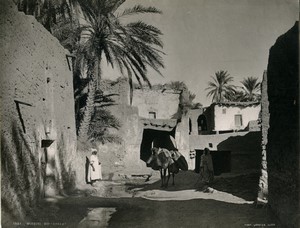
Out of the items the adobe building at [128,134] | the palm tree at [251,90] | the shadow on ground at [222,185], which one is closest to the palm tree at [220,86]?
the palm tree at [251,90]

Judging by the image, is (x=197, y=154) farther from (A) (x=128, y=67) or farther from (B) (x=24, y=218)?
(B) (x=24, y=218)

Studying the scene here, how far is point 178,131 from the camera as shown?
54.7 ft

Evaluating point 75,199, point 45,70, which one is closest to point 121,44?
point 45,70

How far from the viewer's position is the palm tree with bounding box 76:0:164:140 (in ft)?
32.6

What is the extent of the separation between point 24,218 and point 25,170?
0.88 meters

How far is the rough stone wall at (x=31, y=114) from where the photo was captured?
5500 mm

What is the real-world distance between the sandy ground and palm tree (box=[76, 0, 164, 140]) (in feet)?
11.5

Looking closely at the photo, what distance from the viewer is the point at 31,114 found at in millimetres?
6898

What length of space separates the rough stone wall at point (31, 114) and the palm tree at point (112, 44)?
4.52 feet

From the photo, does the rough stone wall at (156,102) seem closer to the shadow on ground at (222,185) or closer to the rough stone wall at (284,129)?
the shadow on ground at (222,185)

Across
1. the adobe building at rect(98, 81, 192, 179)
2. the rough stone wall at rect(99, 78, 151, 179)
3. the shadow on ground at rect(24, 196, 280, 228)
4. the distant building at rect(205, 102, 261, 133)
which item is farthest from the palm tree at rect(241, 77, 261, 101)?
the shadow on ground at rect(24, 196, 280, 228)

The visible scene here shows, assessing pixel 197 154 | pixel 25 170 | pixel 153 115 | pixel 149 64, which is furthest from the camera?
pixel 153 115

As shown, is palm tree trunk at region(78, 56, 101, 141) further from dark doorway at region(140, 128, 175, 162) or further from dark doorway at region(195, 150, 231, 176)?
dark doorway at region(140, 128, 175, 162)

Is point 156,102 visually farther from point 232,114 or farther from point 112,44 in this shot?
point 112,44
